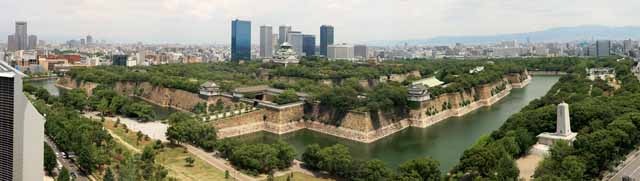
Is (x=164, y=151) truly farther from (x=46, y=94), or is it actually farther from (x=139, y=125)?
(x=46, y=94)

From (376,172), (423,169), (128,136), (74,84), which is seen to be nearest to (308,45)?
(74,84)

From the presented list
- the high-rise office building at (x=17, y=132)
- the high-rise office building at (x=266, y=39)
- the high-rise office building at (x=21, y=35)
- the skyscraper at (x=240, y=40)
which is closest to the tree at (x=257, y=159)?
the high-rise office building at (x=17, y=132)

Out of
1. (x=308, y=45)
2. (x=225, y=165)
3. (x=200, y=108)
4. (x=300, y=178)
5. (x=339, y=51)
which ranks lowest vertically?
(x=300, y=178)

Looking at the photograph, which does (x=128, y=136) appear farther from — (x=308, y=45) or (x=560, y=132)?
(x=308, y=45)

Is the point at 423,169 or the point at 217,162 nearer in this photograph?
the point at 423,169

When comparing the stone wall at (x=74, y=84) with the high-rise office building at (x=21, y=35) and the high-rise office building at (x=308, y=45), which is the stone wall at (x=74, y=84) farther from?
the high-rise office building at (x=21, y=35)

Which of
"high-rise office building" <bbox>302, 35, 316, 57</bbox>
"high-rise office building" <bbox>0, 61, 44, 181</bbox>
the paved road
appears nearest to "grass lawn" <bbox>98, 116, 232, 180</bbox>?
the paved road

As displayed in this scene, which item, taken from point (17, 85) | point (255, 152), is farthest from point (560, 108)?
point (17, 85)

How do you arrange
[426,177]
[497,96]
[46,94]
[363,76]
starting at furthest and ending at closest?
[363,76] → [497,96] → [46,94] → [426,177]
